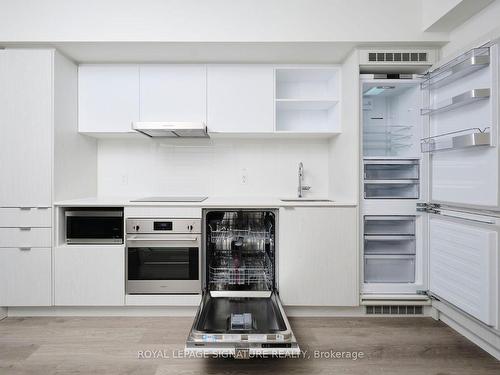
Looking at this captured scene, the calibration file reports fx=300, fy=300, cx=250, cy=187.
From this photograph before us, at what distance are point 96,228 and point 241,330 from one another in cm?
148

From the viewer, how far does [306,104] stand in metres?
2.83

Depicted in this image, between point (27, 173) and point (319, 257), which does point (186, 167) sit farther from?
point (319, 257)

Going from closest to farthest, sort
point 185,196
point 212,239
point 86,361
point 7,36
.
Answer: point 86,361 < point 7,36 < point 212,239 < point 185,196

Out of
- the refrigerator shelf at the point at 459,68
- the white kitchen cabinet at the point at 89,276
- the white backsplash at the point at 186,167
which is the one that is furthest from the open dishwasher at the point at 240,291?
the refrigerator shelf at the point at 459,68

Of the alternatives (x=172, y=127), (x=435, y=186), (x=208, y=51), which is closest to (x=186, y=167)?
→ (x=172, y=127)

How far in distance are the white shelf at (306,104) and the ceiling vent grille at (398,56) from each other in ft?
1.52

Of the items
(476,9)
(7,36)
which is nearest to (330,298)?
(476,9)

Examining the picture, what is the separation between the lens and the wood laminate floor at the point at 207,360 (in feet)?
5.76

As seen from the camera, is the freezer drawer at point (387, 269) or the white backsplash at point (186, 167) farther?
the white backsplash at point (186, 167)

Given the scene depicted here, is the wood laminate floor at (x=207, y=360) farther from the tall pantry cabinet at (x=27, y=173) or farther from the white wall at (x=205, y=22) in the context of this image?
the white wall at (x=205, y=22)

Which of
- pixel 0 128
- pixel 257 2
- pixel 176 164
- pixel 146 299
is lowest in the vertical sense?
pixel 146 299

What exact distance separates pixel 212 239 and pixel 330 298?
1.05 m

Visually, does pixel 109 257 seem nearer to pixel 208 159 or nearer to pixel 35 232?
pixel 35 232

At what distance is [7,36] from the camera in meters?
2.29
